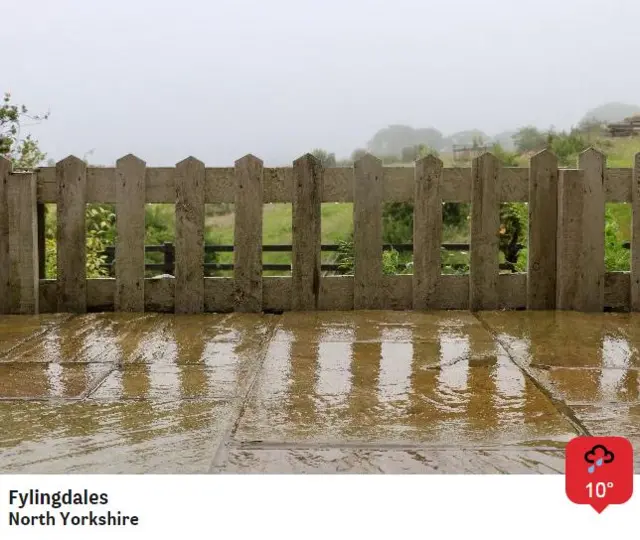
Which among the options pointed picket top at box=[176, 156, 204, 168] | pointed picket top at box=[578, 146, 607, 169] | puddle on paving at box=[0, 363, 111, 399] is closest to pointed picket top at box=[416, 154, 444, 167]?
pointed picket top at box=[578, 146, 607, 169]

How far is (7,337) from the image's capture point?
4.82 meters

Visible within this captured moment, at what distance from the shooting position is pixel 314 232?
18.9ft

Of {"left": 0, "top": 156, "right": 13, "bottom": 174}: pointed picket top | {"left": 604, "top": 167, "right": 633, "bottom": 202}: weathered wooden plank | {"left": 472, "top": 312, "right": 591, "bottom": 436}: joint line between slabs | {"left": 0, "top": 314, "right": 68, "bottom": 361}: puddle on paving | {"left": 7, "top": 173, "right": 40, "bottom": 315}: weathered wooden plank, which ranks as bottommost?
{"left": 472, "top": 312, "right": 591, "bottom": 436}: joint line between slabs

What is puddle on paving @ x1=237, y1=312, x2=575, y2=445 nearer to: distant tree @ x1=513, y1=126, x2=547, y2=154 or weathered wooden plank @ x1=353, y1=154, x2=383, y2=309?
weathered wooden plank @ x1=353, y1=154, x2=383, y2=309

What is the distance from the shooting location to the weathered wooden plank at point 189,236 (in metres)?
5.70

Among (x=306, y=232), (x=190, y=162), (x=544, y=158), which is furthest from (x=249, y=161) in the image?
(x=544, y=158)

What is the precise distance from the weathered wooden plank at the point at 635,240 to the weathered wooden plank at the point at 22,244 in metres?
4.08

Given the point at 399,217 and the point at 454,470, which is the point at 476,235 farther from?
the point at 399,217

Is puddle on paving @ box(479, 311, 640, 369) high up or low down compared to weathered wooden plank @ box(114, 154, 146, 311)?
down

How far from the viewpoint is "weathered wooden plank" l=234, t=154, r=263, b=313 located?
18.7 feet

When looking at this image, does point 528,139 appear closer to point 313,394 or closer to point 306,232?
point 306,232

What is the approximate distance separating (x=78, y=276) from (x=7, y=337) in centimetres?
110

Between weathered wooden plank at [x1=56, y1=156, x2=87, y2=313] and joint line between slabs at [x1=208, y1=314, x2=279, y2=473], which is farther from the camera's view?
weathered wooden plank at [x1=56, y1=156, x2=87, y2=313]
